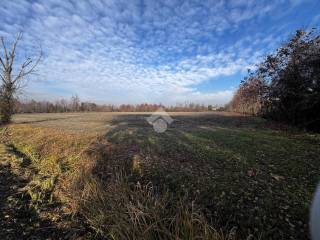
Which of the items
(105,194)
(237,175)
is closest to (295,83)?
(237,175)

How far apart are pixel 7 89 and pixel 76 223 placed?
16.3 meters

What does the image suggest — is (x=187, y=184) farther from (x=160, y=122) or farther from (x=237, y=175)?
(x=160, y=122)

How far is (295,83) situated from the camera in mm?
9969

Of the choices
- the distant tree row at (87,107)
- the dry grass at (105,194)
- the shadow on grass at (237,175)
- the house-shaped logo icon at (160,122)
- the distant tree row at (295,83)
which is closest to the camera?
the dry grass at (105,194)

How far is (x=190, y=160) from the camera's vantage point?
588cm

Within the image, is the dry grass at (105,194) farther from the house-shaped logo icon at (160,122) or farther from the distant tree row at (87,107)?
the distant tree row at (87,107)

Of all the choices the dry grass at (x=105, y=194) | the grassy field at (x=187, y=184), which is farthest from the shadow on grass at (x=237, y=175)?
the dry grass at (x=105, y=194)

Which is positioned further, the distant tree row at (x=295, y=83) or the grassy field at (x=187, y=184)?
A: the distant tree row at (x=295, y=83)

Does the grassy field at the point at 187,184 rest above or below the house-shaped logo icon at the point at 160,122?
below

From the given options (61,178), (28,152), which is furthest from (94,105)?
(61,178)

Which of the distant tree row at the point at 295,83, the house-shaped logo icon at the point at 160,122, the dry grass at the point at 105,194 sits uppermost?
the distant tree row at the point at 295,83

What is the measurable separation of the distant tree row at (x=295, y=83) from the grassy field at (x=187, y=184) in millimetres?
1918

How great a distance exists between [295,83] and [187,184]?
8.43 metres

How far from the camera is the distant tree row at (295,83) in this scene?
30.6 feet
